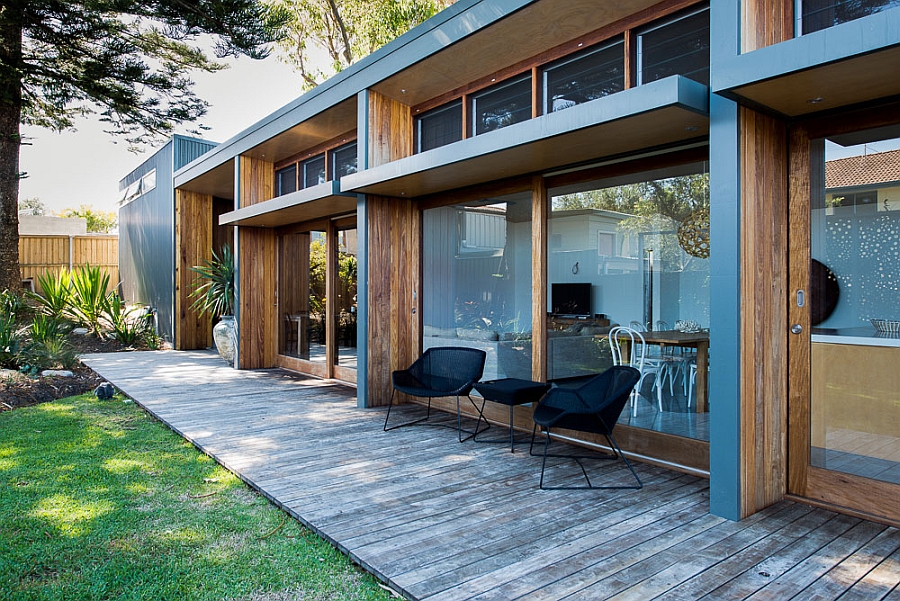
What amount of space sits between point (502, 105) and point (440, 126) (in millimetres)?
894

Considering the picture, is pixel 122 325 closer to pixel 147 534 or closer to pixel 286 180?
pixel 286 180

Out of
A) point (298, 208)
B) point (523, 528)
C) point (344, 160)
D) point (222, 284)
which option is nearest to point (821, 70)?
point (523, 528)

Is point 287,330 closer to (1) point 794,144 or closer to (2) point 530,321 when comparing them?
(2) point 530,321

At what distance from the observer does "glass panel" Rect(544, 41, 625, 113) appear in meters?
4.14

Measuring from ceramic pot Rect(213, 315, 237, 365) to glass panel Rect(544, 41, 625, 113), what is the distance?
6187 mm

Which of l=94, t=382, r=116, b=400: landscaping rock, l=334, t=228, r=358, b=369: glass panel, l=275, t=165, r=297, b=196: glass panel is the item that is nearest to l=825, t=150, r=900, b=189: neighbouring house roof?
l=334, t=228, r=358, b=369: glass panel

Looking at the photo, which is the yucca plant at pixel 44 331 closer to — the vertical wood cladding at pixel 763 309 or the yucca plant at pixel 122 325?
the yucca plant at pixel 122 325

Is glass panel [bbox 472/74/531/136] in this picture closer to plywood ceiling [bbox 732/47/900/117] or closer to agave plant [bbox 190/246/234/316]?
plywood ceiling [bbox 732/47/900/117]

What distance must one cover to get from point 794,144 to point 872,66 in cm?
75

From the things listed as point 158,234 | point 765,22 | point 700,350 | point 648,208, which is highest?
point 765,22

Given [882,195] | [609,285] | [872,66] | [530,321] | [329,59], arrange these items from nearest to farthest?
[872,66] < [882,195] < [609,285] < [530,321] < [329,59]

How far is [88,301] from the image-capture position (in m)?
11.3

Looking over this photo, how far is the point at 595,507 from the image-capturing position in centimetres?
321

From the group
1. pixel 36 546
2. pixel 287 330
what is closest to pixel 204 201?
pixel 287 330
